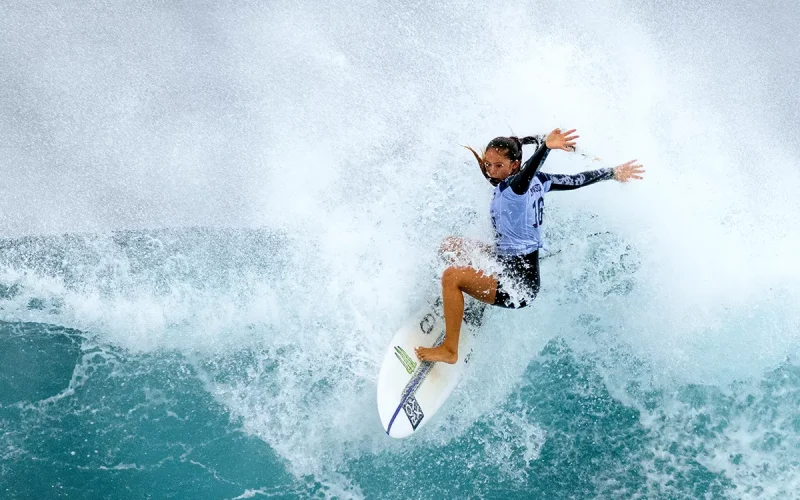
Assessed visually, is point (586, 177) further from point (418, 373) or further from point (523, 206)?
point (418, 373)

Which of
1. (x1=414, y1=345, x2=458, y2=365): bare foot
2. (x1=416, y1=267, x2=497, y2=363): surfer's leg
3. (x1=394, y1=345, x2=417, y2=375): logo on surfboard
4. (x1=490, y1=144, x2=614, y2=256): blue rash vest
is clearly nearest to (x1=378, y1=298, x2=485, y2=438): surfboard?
(x1=394, y1=345, x2=417, y2=375): logo on surfboard

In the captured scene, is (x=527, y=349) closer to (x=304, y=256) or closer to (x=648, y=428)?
(x=648, y=428)

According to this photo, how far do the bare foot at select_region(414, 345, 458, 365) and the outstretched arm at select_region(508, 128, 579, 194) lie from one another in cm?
112

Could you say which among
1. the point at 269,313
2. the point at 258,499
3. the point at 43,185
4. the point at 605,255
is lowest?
the point at 258,499

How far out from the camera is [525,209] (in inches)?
156

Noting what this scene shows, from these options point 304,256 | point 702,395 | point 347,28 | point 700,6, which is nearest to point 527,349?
point 702,395

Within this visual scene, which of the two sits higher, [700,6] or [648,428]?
[700,6]

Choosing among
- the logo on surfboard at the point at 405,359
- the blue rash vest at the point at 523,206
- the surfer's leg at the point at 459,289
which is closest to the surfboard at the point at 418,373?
the logo on surfboard at the point at 405,359

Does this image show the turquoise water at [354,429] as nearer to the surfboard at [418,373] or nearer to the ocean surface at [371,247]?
the ocean surface at [371,247]

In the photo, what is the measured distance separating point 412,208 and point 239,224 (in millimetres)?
1327

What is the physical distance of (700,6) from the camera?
5535 mm

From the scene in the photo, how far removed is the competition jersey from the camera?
156 inches

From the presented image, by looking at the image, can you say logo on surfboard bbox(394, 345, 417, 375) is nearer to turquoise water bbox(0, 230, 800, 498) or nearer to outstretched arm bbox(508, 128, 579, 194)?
turquoise water bbox(0, 230, 800, 498)

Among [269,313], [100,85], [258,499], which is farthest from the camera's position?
[100,85]
